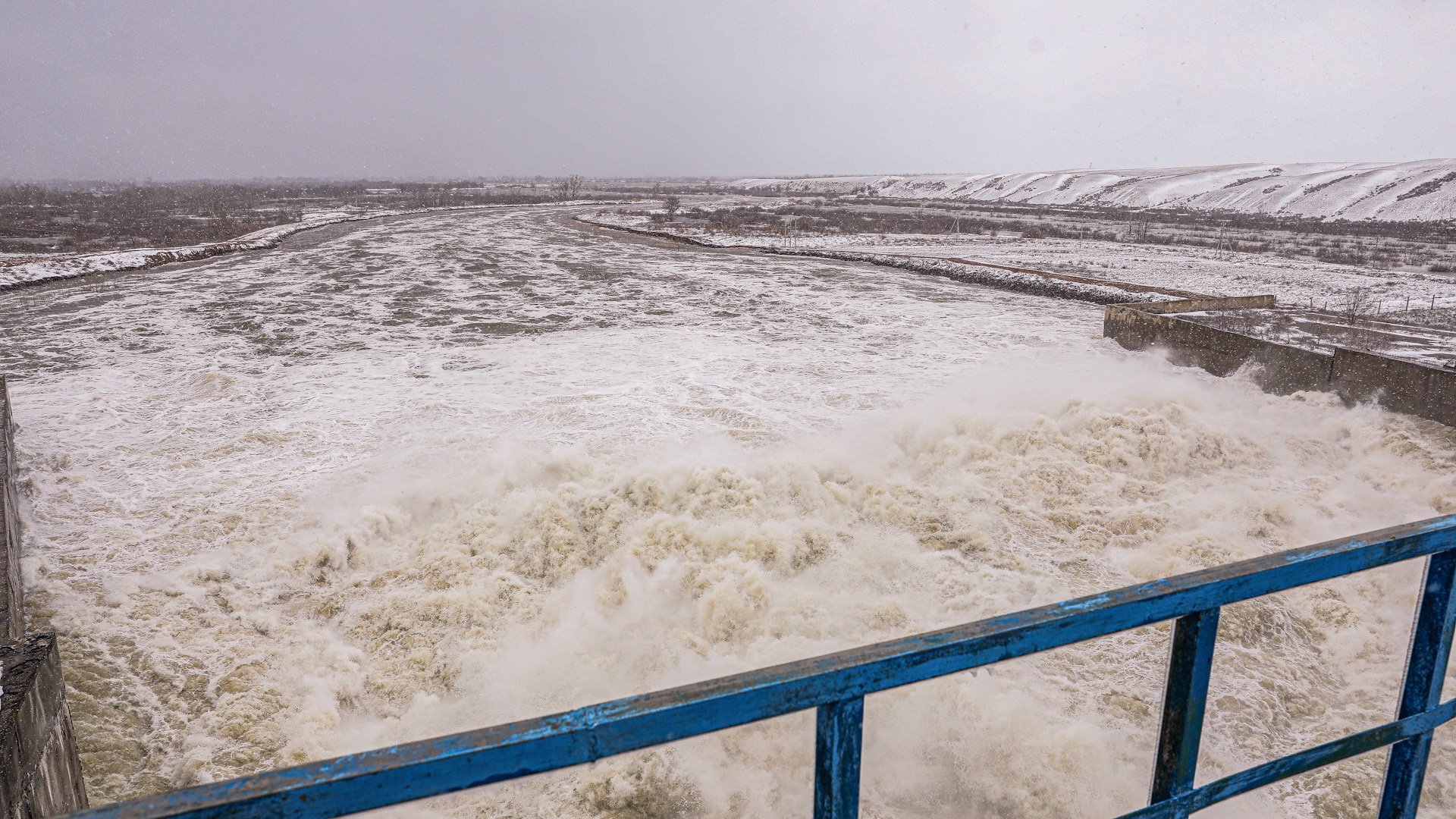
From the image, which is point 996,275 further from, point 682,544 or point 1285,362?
point 682,544

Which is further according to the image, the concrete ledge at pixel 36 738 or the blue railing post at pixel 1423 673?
the concrete ledge at pixel 36 738

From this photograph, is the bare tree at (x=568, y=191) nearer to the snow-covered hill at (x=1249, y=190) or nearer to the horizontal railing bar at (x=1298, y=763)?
the snow-covered hill at (x=1249, y=190)

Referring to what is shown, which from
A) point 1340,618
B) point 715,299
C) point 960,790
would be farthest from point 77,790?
point 715,299

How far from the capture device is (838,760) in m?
1.34

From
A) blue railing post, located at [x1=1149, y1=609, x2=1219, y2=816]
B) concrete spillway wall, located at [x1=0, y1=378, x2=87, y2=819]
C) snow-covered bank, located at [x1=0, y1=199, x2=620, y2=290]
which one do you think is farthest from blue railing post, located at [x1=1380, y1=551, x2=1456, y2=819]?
snow-covered bank, located at [x1=0, y1=199, x2=620, y2=290]

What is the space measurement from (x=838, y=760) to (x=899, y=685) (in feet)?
0.61

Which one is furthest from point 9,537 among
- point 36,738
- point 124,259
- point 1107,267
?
point 1107,267

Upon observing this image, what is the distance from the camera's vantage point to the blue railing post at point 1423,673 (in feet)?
5.90

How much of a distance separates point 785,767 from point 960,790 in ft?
3.12

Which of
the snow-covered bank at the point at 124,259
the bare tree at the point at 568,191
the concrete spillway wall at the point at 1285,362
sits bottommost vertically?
the concrete spillway wall at the point at 1285,362

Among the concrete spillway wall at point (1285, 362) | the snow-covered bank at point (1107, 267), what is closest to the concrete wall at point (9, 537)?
the concrete spillway wall at point (1285, 362)

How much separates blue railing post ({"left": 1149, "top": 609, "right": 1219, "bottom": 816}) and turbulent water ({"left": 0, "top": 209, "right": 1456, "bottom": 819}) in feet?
8.96

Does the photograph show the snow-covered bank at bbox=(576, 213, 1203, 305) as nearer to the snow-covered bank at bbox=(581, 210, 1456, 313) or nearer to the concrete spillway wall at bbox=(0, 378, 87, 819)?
the snow-covered bank at bbox=(581, 210, 1456, 313)

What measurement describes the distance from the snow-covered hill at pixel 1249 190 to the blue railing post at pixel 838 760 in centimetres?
7088
